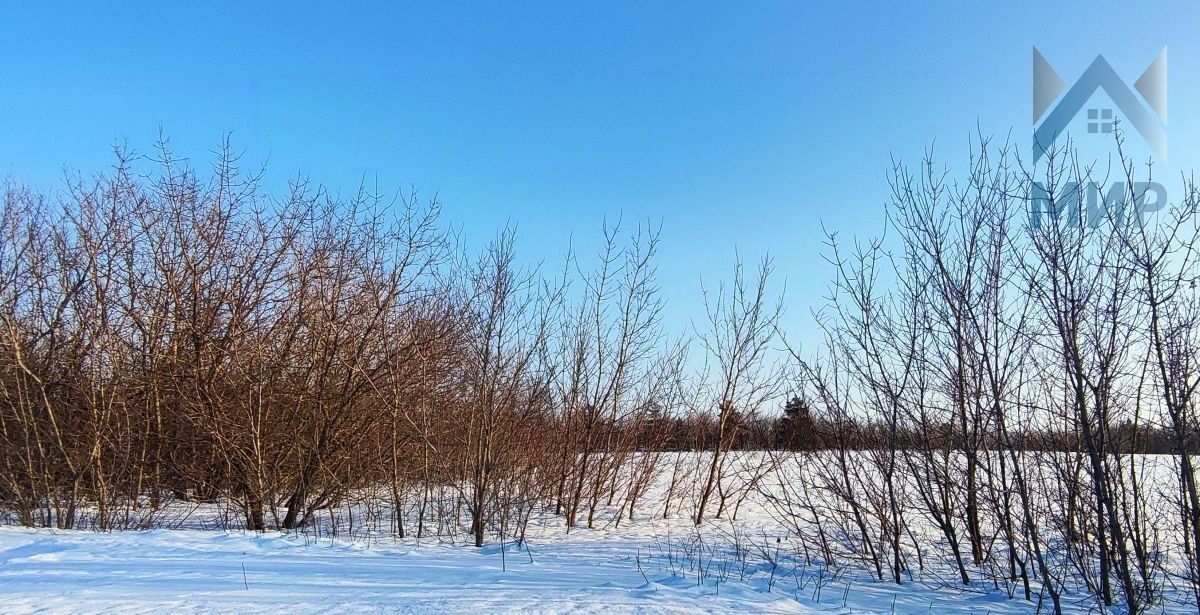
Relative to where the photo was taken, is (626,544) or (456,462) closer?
(626,544)

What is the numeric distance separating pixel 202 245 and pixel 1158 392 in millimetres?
11442

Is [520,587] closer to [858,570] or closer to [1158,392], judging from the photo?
[858,570]

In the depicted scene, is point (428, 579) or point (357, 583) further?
point (428, 579)

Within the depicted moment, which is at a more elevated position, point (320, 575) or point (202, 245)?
point (202, 245)

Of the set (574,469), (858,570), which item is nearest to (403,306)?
(574,469)

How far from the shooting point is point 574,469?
10.5 metres

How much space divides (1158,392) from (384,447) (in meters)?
9.65

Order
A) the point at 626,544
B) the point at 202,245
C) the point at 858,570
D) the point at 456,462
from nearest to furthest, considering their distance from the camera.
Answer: the point at 858,570 → the point at 626,544 → the point at 456,462 → the point at 202,245

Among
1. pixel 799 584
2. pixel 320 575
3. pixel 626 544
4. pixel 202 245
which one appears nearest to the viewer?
pixel 320 575

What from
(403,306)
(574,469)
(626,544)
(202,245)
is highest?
(202,245)

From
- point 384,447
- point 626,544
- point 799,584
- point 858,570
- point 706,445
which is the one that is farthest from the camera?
point 706,445

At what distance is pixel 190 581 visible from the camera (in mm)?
4926

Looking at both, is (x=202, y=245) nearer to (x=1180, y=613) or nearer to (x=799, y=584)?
(x=799, y=584)

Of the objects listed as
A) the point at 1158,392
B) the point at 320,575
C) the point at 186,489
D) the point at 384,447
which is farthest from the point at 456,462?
the point at 1158,392
